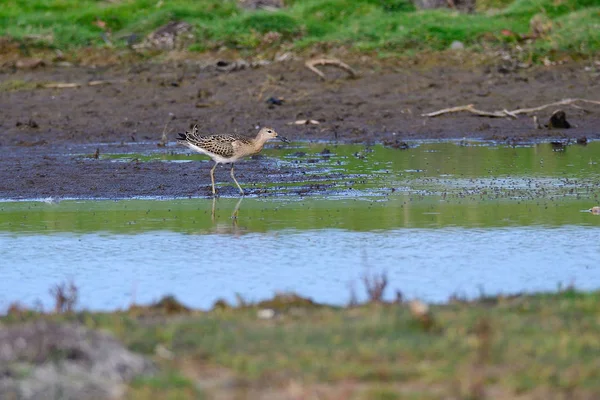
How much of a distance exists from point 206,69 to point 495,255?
38.9 ft

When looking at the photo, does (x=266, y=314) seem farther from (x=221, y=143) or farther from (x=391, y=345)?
(x=221, y=143)

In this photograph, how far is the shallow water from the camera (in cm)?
889

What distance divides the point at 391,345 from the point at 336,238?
5.04 m

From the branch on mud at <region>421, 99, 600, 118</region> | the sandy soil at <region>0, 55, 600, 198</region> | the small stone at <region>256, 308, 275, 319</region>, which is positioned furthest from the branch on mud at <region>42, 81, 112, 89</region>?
the small stone at <region>256, 308, 275, 319</region>

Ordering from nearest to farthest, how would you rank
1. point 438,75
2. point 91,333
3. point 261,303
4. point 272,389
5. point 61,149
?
point 272,389
point 91,333
point 261,303
point 61,149
point 438,75

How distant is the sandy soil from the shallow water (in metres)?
2.35

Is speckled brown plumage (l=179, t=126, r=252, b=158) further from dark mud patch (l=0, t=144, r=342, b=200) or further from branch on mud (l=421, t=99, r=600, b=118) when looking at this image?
branch on mud (l=421, t=99, r=600, b=118)

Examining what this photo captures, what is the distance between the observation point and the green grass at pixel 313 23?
21109mm

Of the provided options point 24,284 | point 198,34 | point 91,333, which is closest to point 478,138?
point 198,34

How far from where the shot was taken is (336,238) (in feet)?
35.1

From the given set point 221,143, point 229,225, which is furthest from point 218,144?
point 229,225

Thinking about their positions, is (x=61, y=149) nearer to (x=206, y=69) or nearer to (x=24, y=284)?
(x=206, y=69)

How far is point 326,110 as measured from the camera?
61.5 ft

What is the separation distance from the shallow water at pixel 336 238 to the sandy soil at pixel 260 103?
2.35m
